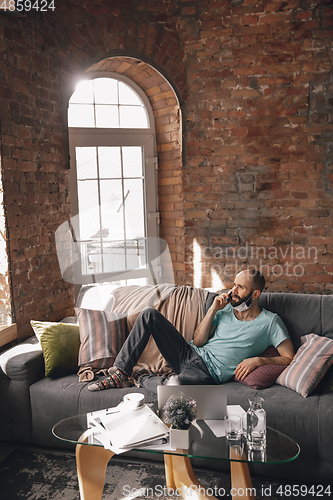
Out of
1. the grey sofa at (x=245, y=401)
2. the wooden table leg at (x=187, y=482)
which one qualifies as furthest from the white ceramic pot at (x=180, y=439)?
the grey sofa at (x=245, y=401)

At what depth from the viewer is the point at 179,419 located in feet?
6.08

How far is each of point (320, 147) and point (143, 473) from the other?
284cm

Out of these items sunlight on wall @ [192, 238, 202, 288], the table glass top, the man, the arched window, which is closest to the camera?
the table glass top

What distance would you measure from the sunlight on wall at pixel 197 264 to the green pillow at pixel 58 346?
4.40ft

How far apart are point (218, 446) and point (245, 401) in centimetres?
59

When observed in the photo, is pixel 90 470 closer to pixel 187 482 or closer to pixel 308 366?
pixel 187 482

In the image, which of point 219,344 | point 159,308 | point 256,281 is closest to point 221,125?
point 256,281

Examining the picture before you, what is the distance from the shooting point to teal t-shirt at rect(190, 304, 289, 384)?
2637mm

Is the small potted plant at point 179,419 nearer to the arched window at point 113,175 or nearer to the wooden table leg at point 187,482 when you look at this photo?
the wooden table leg at point 187,482

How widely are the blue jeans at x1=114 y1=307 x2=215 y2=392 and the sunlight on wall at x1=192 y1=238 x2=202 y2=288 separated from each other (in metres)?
1.24

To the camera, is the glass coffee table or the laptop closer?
the glass coffee table

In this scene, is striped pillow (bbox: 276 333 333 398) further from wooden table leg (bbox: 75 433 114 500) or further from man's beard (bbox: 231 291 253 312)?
wooden table leg (bbox: 75 433 114 500)

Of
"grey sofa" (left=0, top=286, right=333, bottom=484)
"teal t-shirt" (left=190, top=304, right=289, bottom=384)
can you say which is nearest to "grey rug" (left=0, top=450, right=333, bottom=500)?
"grey sofa" (left=0, top=286, right=333, bottom=484)

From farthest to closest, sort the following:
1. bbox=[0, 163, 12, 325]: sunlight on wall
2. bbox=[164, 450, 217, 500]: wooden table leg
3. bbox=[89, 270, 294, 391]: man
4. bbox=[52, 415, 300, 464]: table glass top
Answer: bbox=[0, 163, 12, 325]: sunlight on wall
bbox=[89, 270, 294, 391]: man
bbox=[164, 450, 217, 500]: wooden table leg
bbox=[52, 415, 300, 464]: table glass top
